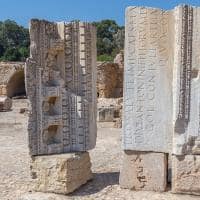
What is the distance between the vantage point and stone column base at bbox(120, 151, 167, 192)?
17.4ft

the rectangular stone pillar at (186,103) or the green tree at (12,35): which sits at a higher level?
the green tree at (12,35)

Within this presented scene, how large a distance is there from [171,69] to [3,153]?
411 cm

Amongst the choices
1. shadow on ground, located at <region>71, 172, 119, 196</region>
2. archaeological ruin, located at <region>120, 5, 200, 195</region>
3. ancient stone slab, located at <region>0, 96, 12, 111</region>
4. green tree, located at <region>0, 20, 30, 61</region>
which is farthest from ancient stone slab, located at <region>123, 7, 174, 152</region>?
green tree, located at <region>0, 20, 30, 61</region>

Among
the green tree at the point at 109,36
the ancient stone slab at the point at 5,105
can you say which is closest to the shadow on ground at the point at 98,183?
the ancient stone slab at the point at 5,105

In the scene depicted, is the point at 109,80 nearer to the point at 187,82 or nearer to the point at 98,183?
the point at 98,183

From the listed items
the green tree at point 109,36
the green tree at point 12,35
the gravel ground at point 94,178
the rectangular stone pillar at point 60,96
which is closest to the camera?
the gravel ground at point 94,178

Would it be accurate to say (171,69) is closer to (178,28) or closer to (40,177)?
(178,28)

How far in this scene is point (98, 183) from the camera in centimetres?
578

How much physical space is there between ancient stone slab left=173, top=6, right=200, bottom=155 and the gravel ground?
661mm

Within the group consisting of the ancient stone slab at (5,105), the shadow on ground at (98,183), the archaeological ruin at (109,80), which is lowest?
the shadow on ground at (98,183)

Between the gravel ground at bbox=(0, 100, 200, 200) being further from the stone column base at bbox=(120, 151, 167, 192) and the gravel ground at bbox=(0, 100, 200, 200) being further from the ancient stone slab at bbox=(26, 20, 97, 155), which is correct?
the ancient stone slab at bbox=(26, 20, 97, 155)

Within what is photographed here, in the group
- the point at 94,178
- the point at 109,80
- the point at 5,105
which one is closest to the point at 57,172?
the point at 94,178

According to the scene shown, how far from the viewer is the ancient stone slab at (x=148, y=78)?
16.9ft

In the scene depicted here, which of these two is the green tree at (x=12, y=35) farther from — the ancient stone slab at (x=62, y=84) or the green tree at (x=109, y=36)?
the ancient stone slab at (x=62, y=84)
